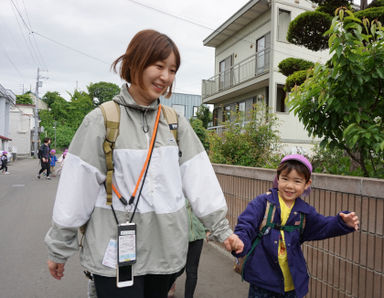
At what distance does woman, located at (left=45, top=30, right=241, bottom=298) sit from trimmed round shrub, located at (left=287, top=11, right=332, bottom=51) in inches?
252

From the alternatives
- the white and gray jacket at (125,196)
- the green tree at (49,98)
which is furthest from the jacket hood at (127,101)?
the green tree at (49,98)

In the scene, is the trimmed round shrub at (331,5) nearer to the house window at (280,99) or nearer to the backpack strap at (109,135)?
the backpack strap at (109,135)

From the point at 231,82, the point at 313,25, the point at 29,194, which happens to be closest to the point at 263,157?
the point at 313,25

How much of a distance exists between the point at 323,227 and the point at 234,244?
2.44ft

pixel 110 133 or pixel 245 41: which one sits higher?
pixel 245 41

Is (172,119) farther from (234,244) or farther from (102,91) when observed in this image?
(102,91)

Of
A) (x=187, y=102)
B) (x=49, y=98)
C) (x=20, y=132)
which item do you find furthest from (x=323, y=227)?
(x=49, y=98)

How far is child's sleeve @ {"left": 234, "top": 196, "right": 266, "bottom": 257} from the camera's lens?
6.95 ft

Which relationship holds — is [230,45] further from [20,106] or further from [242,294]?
[20,106]

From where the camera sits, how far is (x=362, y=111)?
3518 millimetres

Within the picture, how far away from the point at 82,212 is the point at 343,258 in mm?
2312

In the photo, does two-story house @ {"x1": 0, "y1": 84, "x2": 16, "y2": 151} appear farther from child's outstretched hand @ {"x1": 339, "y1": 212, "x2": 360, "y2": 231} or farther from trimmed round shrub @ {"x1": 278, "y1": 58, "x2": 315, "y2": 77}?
child's outstretched hand @ {"x1": 339, "y1": 212, "x2": 360, "y2": 231}

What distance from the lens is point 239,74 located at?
715 inches

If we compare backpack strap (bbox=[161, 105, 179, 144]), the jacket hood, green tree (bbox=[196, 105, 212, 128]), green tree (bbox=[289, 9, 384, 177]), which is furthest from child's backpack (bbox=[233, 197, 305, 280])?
green tree (bbox=[196, 105, 212, 128])
